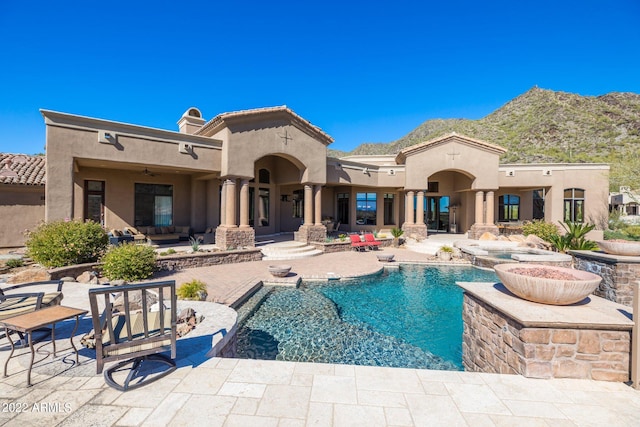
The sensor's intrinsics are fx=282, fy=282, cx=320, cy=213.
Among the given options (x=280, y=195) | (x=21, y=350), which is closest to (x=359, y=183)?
(x=280, y=195)

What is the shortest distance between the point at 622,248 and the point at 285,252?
12070mm

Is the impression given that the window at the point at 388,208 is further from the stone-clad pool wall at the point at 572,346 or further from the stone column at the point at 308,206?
the stone-clad pool wall at the point at 572,346

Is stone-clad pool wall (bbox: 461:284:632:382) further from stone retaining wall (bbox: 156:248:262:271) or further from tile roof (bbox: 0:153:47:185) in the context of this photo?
tile roof (bbox: 0:153:47:185)

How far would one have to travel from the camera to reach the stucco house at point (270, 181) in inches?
451

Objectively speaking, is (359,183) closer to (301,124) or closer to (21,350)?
(301,124)

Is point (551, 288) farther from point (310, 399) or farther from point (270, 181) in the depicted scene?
point (270, 181)

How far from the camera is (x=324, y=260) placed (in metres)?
13.7

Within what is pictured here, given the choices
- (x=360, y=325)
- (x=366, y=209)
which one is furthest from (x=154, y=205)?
(x=366, y=209)

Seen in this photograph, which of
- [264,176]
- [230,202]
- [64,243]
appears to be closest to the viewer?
[64,243]

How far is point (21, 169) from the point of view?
1392 cm

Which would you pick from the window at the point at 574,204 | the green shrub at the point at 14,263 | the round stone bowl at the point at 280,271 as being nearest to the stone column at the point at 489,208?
the window at the point at 574,204

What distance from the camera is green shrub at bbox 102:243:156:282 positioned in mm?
8523

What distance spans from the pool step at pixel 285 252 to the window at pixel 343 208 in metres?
8.03

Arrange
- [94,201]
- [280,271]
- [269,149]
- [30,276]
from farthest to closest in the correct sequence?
[269,149] < [94,201] < [280,271] < [30,276]
